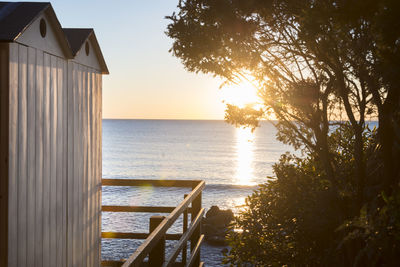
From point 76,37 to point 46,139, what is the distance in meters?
1.84

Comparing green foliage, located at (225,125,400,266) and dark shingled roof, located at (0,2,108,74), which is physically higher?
dark shingled roof, located at (0,2,108,74)

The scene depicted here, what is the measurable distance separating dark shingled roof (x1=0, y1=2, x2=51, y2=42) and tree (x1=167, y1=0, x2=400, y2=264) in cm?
219

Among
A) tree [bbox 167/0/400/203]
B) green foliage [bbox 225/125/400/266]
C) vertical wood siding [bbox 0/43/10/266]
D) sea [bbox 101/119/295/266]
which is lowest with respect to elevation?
sea [bbox 101/119/295/266]

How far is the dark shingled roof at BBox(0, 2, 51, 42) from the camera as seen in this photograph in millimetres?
3639

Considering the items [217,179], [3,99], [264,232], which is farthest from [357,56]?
[217,179]

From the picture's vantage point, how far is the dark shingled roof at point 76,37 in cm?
534

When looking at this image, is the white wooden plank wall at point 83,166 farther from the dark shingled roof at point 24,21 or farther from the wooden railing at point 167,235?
the wooden railing at point 167,235

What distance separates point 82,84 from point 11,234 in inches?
98.0

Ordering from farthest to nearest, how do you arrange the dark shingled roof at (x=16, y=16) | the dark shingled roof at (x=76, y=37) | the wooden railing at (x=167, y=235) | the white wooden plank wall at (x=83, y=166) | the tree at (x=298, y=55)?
the dark shingled roof at (x=76, y=37) < the white wooden plank wall at (x=83, y=166) < the tree at (x=298, y=55) < the dark shingled roof at (x=16, y=16) < the wooden railing at (x=167, y=235)

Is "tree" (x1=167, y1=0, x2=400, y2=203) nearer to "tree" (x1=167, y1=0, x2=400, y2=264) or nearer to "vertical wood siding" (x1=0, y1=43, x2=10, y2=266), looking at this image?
"tree" (x1=167, y1=0, x2=400, y2=264)

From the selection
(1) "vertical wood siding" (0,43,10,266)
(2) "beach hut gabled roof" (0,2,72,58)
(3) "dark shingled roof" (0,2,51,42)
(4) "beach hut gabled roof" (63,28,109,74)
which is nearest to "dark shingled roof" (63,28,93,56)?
(4) "beach hut gabled roof" (63,28,109,74)

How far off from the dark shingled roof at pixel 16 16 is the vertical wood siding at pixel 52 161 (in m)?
0.13

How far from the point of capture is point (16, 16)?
13.0 ft

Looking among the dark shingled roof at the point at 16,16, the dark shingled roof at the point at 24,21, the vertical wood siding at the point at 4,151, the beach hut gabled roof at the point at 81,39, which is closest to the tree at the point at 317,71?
the beach hut gabled roof at the point at 81,39
